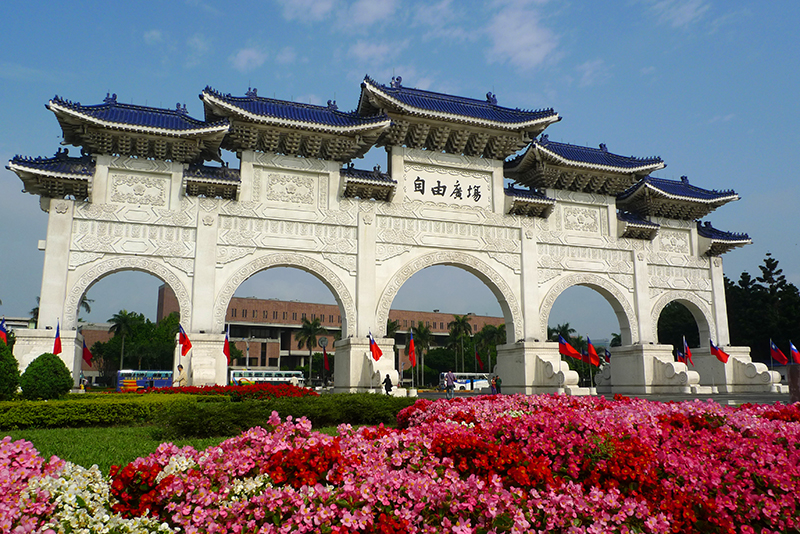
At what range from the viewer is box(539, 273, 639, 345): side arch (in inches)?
712

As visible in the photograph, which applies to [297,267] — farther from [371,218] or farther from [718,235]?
[718,235]

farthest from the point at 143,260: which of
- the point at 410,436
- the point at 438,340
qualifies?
the point at 438,340

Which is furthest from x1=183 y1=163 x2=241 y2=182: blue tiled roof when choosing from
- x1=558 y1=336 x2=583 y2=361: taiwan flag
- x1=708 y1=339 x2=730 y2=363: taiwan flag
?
x1=708 y1=339 x2=730 y2=363: taiwan flag

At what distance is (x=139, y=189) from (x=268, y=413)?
938 cm

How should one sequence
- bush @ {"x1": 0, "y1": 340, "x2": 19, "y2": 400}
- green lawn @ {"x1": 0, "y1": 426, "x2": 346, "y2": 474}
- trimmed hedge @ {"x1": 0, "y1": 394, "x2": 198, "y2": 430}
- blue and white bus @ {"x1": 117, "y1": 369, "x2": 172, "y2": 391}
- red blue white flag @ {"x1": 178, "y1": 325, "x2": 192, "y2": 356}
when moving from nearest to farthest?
green lawn @ {"x1": 0, "y1": 426, "x2": 346, "y2": 474}, trimmed hedge @ {"x1": 0, "y1": 394, "x2": 198, "y2": 430}, bush @ {"x1": 0, "y1": 340, "x2": 19, "y2": 400}, red blue white flag @ {"x1": 178, "y1": 325, "x2": 192, "y2": 356}, blue and white bus @ {"x1": 117, "y1": 369, "x2": 172, "y2": 391}

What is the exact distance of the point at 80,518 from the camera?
9.41ft

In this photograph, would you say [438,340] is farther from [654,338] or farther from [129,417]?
[129,417]

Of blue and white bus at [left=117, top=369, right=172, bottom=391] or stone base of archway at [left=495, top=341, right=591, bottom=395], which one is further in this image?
blue and white bus at [left=117, top=369, right=172, bottom=391]

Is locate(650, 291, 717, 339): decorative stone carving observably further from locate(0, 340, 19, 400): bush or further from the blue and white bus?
the blue and white bus

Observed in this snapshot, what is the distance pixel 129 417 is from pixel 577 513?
8.32 meters

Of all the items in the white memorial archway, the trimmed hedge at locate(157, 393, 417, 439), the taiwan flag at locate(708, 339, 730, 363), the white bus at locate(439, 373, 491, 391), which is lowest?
the white bus at locate(439, 373, 491, 391)

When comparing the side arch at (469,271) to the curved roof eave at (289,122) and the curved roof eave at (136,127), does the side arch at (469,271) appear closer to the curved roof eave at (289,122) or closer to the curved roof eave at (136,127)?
the curved roof eave at (289,122)

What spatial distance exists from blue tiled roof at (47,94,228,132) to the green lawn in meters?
8.65

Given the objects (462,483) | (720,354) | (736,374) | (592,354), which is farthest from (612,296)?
(462,483)
